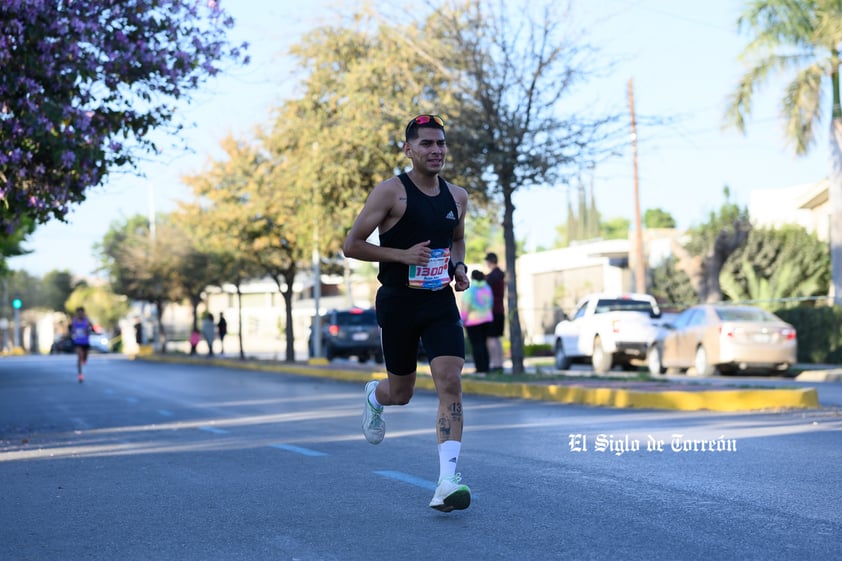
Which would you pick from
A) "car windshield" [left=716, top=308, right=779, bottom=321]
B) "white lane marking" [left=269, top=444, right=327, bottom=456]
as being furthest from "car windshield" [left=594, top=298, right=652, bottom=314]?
"white lane marking" [left=269, top=444, right=327, bottom=456]

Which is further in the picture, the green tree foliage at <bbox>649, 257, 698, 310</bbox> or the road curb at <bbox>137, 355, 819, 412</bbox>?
the green tree foliage at <bbox>649, 257, 698, 310</bbox>

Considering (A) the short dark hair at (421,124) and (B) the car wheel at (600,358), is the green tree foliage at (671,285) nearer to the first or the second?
(B) the car wheel at (600,358)

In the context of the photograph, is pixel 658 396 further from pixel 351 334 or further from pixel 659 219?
pixel 659 219

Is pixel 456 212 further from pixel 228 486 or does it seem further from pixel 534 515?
pixel 228 486

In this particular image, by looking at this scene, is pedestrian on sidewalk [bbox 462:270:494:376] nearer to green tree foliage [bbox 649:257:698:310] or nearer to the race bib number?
the race bib number

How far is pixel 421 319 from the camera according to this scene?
697 cm

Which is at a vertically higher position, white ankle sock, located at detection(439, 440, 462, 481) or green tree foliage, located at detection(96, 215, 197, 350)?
green tree foliage, located at detection(96, 215, 197, 350)

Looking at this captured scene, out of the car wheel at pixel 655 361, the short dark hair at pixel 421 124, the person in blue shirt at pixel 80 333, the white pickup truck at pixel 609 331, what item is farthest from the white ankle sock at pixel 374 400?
the person in blue shirt at pixel 80 333

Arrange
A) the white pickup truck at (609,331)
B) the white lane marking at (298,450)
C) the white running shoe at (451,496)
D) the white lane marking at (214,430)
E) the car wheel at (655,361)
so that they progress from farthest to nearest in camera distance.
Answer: the white pickup truck at (609,331)
the car wheel at (655,361)
the white lane marking at (214,430)
the white lane marking at (298,450)
the white running shoe at (451,496)

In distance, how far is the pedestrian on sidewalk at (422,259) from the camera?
6852 mm

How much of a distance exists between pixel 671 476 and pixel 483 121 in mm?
13568

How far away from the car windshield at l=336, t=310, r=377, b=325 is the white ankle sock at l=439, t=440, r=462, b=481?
101 feet

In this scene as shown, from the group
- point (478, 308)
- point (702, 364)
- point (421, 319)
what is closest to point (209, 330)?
point (702, 364)

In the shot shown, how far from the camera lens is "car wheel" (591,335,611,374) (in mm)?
27172
